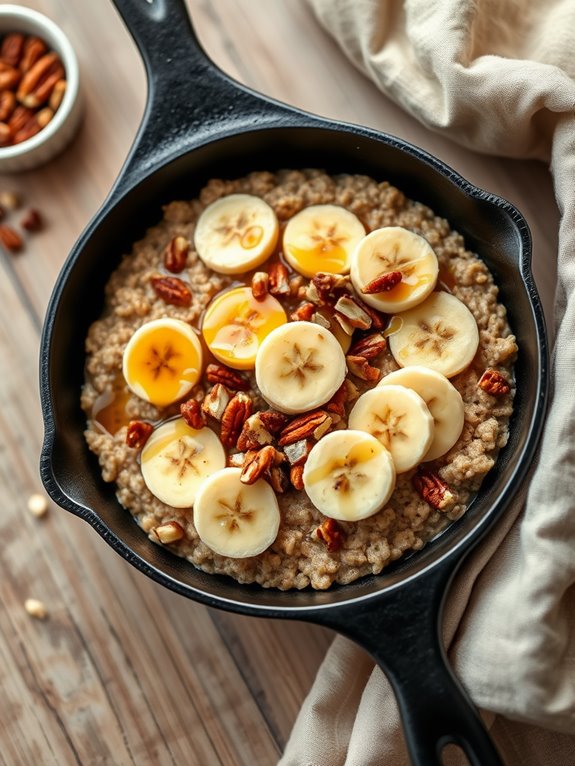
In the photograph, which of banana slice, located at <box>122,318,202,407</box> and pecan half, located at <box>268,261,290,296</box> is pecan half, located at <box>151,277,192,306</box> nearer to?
banana slice, located at <box>122,318,202,407</box>

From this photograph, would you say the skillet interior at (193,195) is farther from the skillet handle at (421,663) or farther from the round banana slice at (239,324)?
the round banana slice at (239,324)

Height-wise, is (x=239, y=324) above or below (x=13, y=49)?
below

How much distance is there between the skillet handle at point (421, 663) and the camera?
5.91 ft

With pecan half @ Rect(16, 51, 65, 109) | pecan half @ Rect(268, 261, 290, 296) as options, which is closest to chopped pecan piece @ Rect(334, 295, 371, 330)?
pecan half @ Rect(268, 261, 290, 296)

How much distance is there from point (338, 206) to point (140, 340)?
0.64 m

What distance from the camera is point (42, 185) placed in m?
2.53

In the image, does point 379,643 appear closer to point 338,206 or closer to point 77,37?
point 338,206

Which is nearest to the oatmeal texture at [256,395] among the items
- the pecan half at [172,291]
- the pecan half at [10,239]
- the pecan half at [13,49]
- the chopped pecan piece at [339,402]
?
the pecan half at [172,291]

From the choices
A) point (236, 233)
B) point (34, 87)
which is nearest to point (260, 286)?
point (236, 233)

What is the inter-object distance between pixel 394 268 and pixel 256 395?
0.49 meters

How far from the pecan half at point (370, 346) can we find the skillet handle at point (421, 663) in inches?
22.0

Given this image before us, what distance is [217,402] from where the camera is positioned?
2131 millimetres

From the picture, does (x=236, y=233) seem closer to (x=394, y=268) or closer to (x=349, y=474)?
(x=394, y=268)

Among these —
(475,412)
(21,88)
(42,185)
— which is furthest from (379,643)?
(21,88)
